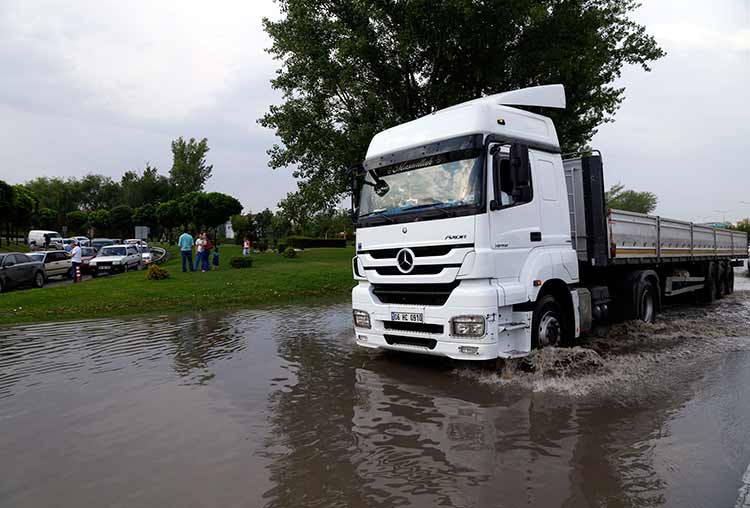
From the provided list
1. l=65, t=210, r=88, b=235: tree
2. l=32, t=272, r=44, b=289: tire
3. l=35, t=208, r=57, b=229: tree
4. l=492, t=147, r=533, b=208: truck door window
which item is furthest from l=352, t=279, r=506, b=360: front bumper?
l=35, t=208, r=57, b=229: tree

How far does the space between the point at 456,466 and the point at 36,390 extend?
17.5 feet

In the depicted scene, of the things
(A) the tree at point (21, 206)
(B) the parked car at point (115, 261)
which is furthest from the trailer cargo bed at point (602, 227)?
(A) the tree at point (21, 206)

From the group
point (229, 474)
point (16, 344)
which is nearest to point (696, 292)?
point (229, 474)

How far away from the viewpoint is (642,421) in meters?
4.64

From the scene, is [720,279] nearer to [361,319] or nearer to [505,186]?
[505,186]

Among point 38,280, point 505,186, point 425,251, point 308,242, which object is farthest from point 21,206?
point 505,186

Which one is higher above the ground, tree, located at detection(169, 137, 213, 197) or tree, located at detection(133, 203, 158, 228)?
tree, located at detection(169, 137, 213, 197)

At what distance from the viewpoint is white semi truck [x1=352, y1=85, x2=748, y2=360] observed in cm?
565

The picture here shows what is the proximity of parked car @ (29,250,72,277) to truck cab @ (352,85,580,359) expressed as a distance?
20469 mm

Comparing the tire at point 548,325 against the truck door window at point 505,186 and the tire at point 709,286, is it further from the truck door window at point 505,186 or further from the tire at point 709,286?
the tire at point 709,286

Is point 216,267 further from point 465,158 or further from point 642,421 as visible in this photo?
point 642,421

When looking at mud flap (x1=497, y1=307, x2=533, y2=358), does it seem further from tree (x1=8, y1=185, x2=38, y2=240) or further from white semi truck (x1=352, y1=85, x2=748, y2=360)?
tree (x1=8, y1=185, x2=38, y2=240)

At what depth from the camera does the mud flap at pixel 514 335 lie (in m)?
5.67

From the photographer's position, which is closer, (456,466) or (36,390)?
(456,466)
